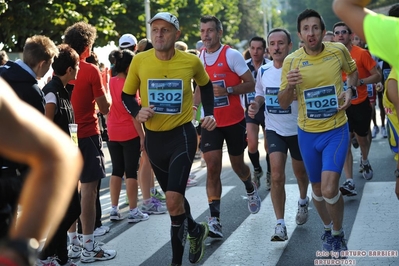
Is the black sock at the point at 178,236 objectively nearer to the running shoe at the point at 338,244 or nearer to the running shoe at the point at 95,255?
the running shoe at the point at 95,255

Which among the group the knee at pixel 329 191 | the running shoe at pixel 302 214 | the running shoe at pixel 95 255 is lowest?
the running shoe at pixel 95 255

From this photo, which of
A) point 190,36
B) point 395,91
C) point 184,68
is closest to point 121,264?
point 184,68

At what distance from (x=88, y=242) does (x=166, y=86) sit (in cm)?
168

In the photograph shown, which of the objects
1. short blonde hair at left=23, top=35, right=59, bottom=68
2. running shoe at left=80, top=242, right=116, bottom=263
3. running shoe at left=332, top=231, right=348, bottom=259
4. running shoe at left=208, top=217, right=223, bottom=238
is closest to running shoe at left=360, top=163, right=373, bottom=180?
running shoe at left=208, top=217, right=223, bottom=238

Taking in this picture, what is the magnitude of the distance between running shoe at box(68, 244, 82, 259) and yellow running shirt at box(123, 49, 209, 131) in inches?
61.1

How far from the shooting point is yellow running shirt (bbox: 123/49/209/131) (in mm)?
6371

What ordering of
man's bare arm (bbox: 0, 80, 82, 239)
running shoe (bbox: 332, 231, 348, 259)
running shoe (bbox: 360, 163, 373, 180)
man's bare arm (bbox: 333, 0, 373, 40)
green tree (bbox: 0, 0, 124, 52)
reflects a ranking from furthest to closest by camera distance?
green tree (bbox: 0, 0, 124, 52) → running shoe (bbox: 360, 163, 373, 180) → running shoe (bbox: 332, 231, 348, 259) → man's bare arm (bbox: 333, 0, 373, 40) → man's bare arm (bbox: 0, 80, 82, 239)

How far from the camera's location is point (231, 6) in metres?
48.7

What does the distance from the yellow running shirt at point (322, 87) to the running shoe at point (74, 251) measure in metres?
2.47

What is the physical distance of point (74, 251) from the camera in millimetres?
7133

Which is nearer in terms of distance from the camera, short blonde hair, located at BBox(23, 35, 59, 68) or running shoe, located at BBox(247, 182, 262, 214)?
short blonde hair, located at BBox(23, 35, 59, 68)

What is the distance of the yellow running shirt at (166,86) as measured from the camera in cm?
637

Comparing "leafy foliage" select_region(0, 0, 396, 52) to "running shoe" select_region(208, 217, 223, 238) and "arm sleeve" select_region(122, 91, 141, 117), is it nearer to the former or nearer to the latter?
"running shoe" select_region(208, 217, 223, 238)

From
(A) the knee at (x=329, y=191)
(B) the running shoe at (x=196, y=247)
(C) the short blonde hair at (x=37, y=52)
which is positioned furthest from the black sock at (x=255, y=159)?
(C) the short blonde hair at (x=37, y=52)
